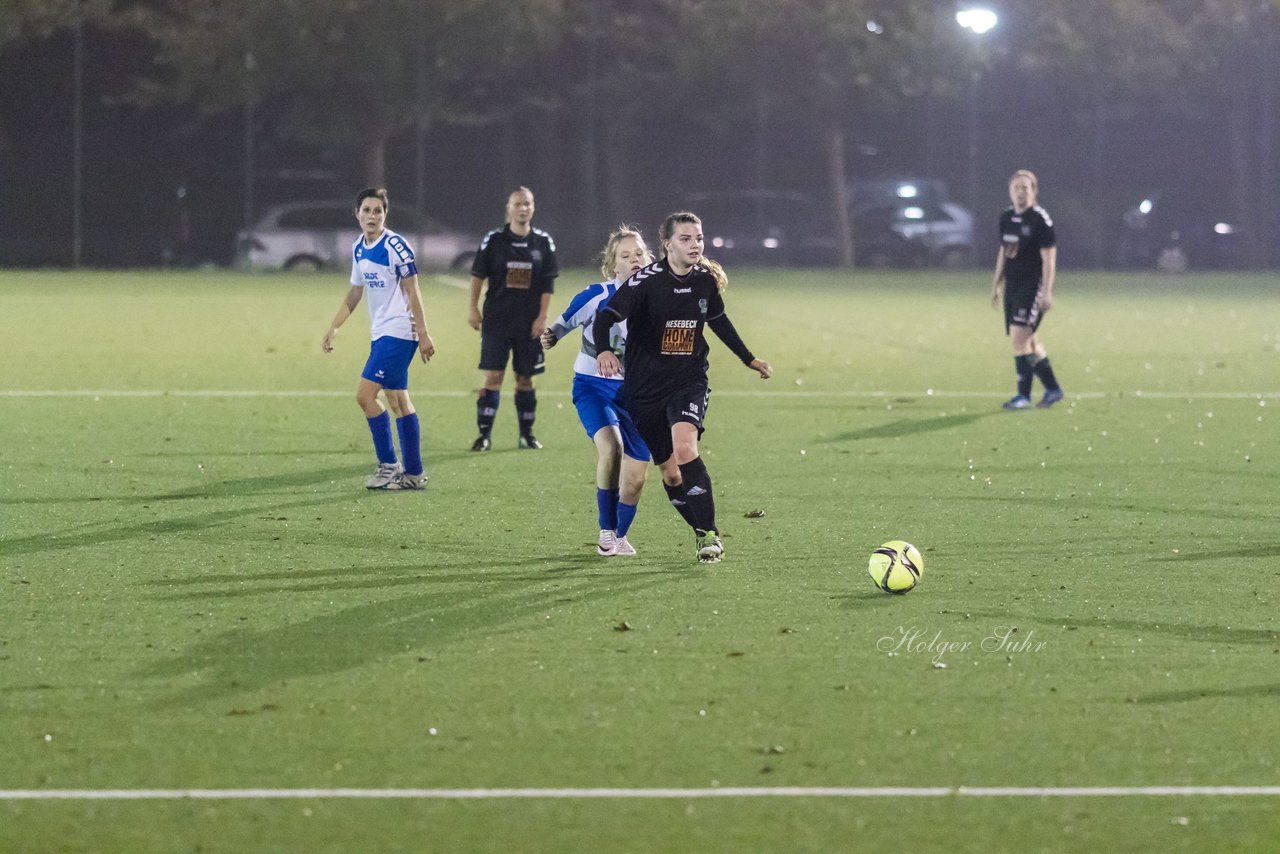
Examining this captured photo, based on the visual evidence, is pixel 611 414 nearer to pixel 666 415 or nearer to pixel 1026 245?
pixel 666 415

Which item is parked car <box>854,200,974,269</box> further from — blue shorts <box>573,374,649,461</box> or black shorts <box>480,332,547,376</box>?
blue shorts <box>573,374,649,461</box>

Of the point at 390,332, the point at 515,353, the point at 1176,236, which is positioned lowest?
the point at 515,353

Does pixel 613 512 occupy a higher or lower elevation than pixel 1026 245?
lower

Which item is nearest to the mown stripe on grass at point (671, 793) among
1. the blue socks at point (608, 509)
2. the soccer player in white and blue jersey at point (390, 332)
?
the blue socks at point (608, 509)

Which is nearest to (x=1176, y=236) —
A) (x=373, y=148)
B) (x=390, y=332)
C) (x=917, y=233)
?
(x=917, y=233)

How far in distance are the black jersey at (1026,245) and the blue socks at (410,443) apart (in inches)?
257

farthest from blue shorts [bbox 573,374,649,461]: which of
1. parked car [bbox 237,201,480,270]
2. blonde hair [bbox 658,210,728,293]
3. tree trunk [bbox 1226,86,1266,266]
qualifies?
tree trunk [bbox 1226,86,1266,266]

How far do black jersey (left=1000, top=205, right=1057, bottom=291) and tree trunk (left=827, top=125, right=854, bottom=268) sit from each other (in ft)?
93.6

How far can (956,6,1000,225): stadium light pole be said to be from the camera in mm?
45125

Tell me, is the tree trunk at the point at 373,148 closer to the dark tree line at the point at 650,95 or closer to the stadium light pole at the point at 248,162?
the dark tree line at the point at 650,95

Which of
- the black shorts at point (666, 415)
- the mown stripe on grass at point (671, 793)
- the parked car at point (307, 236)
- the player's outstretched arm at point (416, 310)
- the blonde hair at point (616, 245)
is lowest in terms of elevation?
the mown stripe on grass at point (671, 793)

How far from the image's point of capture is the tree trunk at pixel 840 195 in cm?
4488

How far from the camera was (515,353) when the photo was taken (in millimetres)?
13734

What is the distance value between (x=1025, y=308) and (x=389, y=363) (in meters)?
6.57
